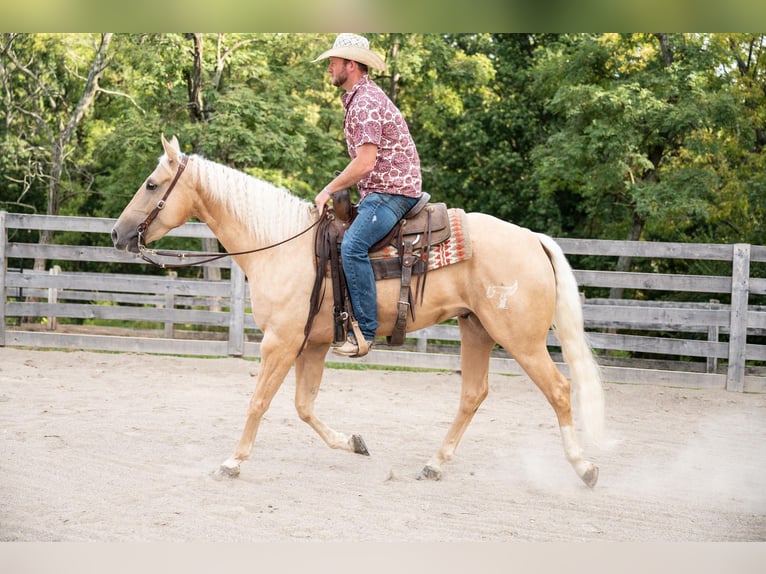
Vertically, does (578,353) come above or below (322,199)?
below

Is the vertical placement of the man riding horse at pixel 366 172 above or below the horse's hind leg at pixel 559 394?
above

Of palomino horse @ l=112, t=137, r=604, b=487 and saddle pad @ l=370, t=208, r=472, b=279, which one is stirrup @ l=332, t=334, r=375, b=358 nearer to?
palomino horse @ l=112, t=137, r=604, b=487

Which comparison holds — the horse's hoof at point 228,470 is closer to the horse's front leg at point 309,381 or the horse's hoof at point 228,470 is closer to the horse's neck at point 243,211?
the horse's front leg at point 309,381

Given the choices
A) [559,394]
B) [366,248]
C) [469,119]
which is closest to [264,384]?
[366,248]

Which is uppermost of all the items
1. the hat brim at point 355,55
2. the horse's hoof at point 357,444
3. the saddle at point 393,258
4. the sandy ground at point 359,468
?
the hat brim at point 355,55

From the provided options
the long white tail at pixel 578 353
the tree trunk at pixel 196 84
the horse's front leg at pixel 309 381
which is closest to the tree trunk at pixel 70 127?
the tree trunk at pixel 196 84

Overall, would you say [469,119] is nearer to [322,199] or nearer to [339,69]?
[339,69]

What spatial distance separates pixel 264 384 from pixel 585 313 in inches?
185

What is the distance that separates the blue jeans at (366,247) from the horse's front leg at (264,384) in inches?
18.4

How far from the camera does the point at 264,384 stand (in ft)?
15.4

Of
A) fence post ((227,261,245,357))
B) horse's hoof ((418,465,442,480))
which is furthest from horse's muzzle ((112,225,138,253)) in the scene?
fence post ((227,261,245,357))

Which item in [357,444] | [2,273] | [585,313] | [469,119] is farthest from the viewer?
[469,119]

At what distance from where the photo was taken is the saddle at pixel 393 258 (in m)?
4.70

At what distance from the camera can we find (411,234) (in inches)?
186
